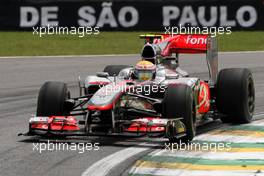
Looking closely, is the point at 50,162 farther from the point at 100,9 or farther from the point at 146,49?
the point at 100,9

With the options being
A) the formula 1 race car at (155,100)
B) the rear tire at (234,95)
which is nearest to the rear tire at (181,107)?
the formula 1 race car at (155,100)

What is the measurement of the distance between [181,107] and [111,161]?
4.57 feet

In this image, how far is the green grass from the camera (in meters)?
23.8

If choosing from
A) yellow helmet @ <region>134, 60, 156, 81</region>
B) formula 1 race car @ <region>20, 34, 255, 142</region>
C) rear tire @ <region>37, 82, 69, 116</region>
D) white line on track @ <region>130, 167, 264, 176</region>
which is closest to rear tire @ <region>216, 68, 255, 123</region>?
formula 1 race car @ <region>20, 34, 255, 142</region>

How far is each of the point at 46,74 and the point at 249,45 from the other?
8.78 meters

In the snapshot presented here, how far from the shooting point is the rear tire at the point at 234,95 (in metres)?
11.4

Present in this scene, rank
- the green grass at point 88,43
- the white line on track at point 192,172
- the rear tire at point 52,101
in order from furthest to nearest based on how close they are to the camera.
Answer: the green grass at point 88,43, the rear tire at point 52,101, the white line on track at point 192,172

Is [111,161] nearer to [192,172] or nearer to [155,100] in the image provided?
[192,172]

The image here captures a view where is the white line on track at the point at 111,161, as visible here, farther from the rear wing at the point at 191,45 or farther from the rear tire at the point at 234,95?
the rear wing at the point at 191,45

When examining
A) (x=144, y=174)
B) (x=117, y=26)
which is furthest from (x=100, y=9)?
(x=144, y=174)

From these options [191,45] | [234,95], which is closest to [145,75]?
[234,95]

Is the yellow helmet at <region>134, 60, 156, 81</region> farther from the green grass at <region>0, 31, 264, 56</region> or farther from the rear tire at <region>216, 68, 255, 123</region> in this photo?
Result: the green grass at <region>0, 31, 264, 56</region>

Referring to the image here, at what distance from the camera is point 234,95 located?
11.4m

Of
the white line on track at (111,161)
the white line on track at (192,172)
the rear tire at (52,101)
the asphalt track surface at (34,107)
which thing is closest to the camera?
the white line on track at (192,172)
